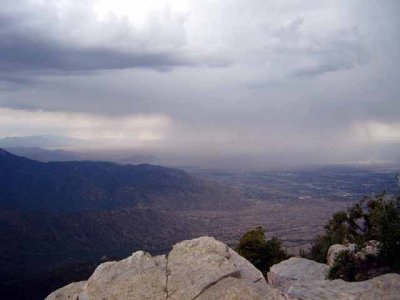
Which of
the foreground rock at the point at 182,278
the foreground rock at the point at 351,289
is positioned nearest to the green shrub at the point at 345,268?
the foreground rock at the point at 351,289

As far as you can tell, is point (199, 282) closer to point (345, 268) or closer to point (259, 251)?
point (345, 268)

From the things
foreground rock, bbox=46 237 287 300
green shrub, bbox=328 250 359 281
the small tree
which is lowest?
the small tree

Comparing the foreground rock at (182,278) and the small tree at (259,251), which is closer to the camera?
the foreground rock at (182,278)

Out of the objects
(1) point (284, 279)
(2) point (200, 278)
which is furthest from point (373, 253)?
(2) point (200, 278)

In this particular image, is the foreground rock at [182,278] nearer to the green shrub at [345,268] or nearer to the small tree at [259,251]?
the green shrub at [345,268]

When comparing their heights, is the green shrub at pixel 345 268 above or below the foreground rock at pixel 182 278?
below

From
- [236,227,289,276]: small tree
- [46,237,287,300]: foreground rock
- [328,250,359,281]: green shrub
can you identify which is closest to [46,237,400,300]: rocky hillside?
[46,237,287,300]: foreground rock

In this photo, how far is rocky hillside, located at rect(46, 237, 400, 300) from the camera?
21391 mm

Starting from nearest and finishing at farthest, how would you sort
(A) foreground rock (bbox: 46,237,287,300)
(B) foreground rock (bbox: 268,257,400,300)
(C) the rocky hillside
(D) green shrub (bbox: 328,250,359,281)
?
Result: 1. (A) foreground rock (bbox: 46,237,287,300)
2. (C) the rocky hillside
3. (B) foreground rock (bbox: 268,257,400,300)
4. (D) green shrub (bbox: 328,250,359,281)

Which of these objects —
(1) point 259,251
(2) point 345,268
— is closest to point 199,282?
(2) point 345,268

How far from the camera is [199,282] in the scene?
2253 cm

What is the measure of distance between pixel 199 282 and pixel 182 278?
1092mm

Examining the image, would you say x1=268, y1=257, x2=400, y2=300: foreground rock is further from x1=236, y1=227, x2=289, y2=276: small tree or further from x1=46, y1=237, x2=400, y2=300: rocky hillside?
x1=236, y1=227, x2=289, y2=276: small tree

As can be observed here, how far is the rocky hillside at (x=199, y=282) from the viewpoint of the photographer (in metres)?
21.4
